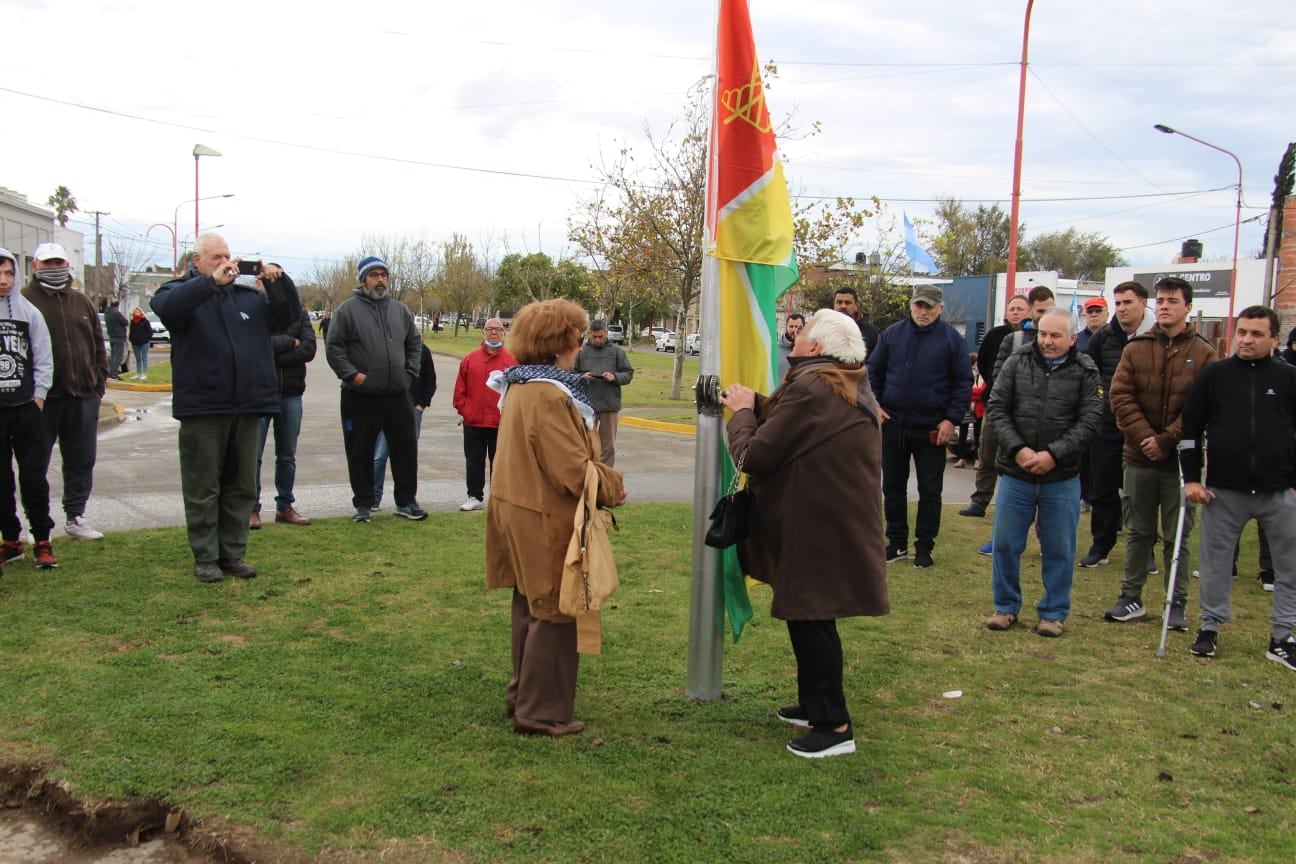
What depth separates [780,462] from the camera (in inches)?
166

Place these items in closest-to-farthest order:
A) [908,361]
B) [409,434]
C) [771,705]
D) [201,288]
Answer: [771,705] → [201,288] → [908,361] → [409,434]

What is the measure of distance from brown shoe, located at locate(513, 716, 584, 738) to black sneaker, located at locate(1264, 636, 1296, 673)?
4045 mm

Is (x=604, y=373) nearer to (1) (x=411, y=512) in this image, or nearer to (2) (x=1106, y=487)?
(1) (x=411, y=512)

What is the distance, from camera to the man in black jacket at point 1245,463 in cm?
560

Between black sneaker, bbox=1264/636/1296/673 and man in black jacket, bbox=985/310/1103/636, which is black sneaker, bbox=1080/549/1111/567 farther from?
black sneaker, bbox=1264/636/1296/673

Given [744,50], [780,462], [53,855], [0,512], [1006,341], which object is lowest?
[53,855]

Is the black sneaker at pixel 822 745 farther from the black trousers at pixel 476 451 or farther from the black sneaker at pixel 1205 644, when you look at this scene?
the black trousers at pixel 476 451

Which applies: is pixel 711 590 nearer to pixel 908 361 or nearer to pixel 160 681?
pixel 160 681

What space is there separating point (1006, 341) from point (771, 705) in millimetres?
4595

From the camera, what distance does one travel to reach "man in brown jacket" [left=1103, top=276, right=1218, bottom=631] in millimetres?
6355

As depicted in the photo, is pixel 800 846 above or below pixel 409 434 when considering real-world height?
below

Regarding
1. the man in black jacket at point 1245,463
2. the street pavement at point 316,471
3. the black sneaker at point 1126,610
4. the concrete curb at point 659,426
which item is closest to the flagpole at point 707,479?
the man in black jacket at point 1245,463

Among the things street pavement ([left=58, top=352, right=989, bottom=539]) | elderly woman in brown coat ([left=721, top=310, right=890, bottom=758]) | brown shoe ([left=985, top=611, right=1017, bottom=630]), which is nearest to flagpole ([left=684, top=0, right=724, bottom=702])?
elderly woman in brown coat ([left=721, top=310, right=890, bottom=758])

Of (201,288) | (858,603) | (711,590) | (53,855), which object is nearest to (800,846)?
(858,603)
